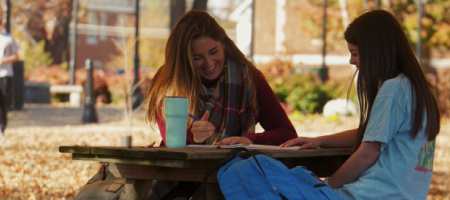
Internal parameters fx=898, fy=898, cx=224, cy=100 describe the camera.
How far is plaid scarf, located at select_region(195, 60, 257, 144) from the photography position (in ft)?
15.1

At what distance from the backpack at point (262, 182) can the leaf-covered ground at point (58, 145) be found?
431 cm

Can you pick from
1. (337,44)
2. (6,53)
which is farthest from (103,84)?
(6,53)

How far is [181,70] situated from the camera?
448cm

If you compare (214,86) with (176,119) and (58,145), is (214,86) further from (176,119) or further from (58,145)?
(58,145)

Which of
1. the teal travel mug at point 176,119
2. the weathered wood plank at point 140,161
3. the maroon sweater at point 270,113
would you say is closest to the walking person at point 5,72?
the maroon sweater at point 270,113

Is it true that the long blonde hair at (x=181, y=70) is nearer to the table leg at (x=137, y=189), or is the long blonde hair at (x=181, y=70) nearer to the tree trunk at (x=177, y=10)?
the table leg at (x=137, y=189)

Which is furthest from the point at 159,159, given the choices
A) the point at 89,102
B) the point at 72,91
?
the point at 72,91

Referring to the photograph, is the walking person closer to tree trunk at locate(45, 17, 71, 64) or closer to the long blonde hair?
the long blonde hair

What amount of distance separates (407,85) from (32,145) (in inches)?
377

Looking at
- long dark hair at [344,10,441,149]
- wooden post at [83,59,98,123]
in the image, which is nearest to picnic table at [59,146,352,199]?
long dark hair at [344,10,441,149]

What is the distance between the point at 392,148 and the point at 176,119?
0.95 metres

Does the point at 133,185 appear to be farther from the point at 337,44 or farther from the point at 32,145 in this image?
the point at 337,44

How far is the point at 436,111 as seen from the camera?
13.0ft

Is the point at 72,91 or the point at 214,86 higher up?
the point at 214,86
